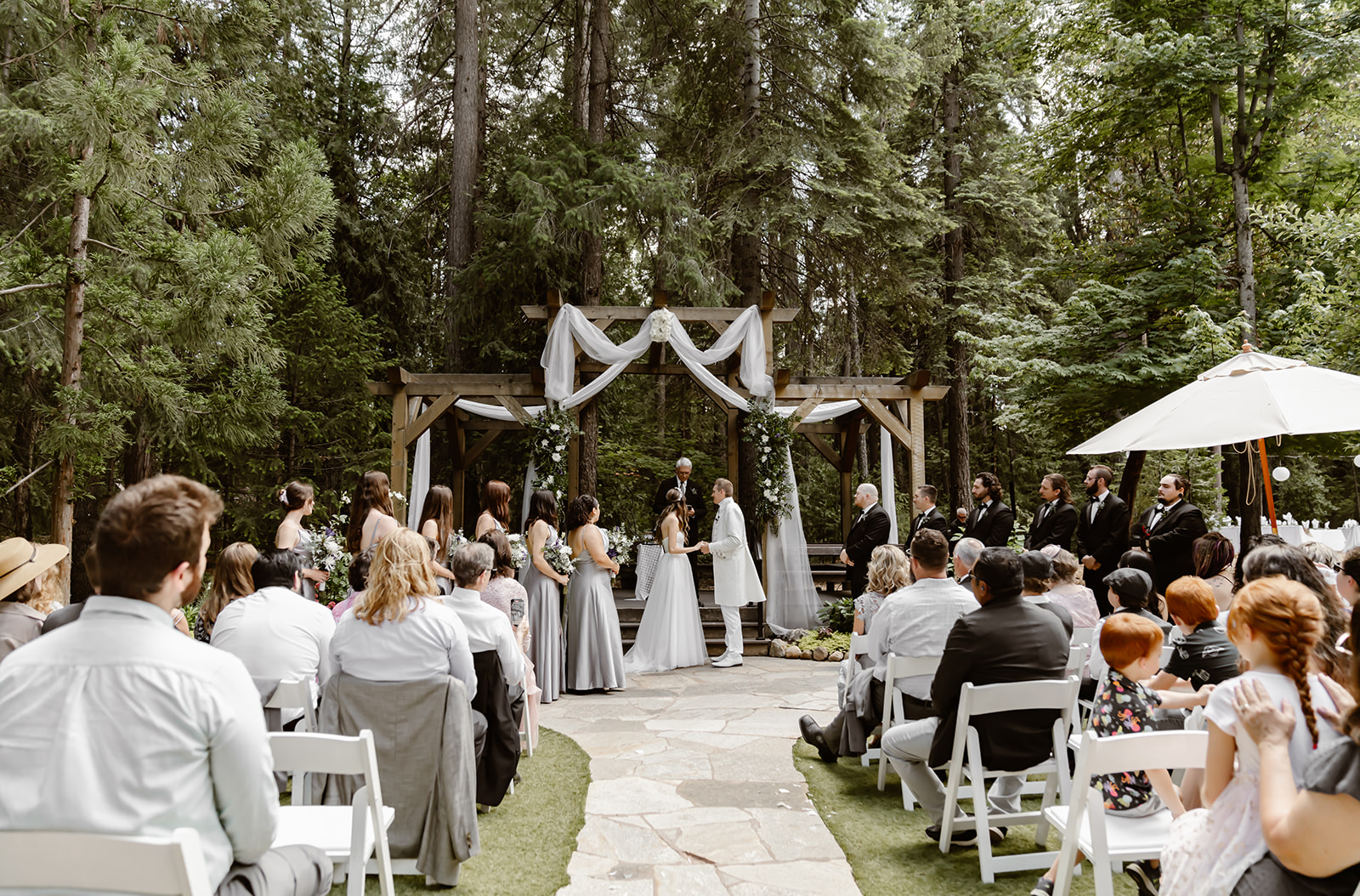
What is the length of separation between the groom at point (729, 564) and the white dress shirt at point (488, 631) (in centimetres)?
472

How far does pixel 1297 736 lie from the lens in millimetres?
2029

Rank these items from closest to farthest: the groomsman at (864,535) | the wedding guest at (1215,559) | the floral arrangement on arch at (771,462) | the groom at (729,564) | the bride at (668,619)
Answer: the wedding guest at (1215,559) < the bride at (668,619) < the groomsman at (864,535) < the groom at (729,564) < the floral arrangement on arch at (771,462)

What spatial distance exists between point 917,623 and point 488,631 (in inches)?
82.5

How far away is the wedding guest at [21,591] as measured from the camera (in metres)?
3.10

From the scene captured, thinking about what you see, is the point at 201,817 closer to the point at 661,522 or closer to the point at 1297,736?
the point at 1297,736

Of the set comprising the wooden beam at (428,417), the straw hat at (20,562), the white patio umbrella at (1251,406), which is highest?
the wooden beam at (428,417)

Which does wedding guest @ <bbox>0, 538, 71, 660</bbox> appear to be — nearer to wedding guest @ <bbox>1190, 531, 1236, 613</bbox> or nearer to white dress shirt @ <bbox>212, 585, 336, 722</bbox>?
white dress shirt @ <bbox>212, 585, 336, 722</bbox>

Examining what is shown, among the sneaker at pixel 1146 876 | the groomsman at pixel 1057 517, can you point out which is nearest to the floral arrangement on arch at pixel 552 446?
the groomsman at pixel 1057 517

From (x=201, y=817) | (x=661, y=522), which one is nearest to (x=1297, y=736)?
(x=201, y=817)

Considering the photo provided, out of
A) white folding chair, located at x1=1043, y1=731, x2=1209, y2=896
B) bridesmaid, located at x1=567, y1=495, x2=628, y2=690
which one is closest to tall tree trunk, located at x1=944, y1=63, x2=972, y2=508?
bridesmaid, located at x1=567, y1=495, x2=628, y2=690

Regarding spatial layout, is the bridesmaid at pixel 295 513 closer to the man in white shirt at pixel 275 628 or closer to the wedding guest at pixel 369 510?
the wedding guest at pixel 369 510

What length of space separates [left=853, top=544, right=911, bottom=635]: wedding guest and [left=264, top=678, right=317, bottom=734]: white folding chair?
309 cm

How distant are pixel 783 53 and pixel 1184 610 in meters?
11.8

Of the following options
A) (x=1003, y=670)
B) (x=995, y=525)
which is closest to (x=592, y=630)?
(x=995, y=525)
